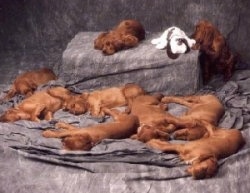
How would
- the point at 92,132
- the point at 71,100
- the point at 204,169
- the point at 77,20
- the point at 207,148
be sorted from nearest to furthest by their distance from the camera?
the point at 204,169
the point at 207,148
the point at 92,132
the point at 71,100
the point at 77,20

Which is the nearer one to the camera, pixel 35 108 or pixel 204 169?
pixel 204 169

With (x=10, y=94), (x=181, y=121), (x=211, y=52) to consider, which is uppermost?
(x=211, y=52)

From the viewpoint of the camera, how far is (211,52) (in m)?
3.21

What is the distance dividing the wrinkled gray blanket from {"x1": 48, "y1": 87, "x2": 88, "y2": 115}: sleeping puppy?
0.28 metres

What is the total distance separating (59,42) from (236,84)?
4.41 feet

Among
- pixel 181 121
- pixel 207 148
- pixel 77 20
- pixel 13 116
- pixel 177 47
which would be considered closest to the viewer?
pixel 207 148

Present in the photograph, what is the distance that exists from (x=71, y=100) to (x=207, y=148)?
83cm

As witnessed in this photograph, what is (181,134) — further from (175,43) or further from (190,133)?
(175,43)

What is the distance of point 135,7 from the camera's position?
3.77 meters

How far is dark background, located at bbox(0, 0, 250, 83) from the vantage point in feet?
12.0

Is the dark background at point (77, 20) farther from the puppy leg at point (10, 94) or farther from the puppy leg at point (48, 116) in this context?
the puppy leg at point (48, 116)

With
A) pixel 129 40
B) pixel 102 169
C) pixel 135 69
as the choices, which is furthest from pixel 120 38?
pixel 102 169

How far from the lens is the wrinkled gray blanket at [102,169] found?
7.59ft

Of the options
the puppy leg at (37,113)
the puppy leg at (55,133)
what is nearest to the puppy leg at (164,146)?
the puppy leg at (55,133)
